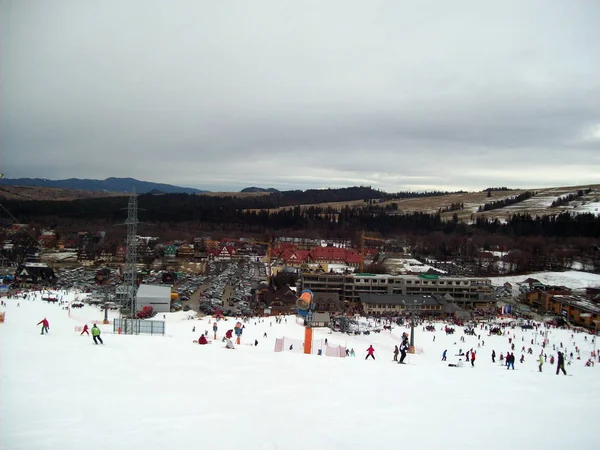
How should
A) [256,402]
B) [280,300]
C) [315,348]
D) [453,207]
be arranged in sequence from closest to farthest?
1. [256,402]
2. [315,348]
3. [280,300]
4. [453,207]

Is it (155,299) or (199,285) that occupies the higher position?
(155,299)

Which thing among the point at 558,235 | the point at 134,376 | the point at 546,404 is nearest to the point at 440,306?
the point at 546,404

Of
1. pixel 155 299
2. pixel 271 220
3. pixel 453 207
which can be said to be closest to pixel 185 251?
pixel 155 299

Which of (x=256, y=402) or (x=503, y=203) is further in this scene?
(x=503, y=203)

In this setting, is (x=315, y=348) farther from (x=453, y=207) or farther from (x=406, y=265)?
(x=453, y=207)

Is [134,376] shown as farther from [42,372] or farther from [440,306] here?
[440,306]

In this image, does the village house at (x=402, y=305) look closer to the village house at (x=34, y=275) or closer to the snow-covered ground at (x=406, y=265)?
the snow-covered ground at (x=406, y=265)
